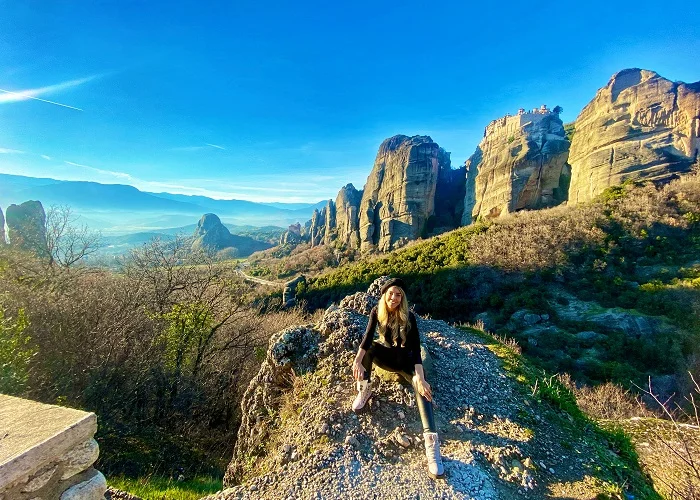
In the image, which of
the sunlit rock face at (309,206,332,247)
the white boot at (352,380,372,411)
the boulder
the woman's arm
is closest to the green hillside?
the boulder

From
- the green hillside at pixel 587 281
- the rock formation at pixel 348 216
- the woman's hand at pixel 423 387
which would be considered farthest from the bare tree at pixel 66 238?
the rock formation at pixel 348 216

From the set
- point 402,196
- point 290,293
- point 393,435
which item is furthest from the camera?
point 402,196

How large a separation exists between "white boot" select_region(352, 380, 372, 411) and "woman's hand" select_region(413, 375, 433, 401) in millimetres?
737

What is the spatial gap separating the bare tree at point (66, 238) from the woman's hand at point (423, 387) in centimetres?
1296

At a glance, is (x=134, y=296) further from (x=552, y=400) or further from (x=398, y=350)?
(x=552, y=400)

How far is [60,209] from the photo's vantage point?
39.0 feet

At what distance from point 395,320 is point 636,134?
3955 centimetres

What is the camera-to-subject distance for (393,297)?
4.25 meters

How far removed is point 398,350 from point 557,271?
22611mm

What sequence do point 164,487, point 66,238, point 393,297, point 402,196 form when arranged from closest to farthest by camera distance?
point 393,297
point 164,487
point 66,238
point 402,196

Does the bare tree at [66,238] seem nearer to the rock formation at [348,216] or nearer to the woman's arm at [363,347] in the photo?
the woman's arm at [363,347]

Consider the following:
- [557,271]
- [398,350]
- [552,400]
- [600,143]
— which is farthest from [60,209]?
[600,143]

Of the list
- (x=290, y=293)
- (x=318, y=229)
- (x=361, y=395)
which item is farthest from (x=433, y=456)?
(x=318, y=229)

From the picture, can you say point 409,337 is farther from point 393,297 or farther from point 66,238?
point 66,238
